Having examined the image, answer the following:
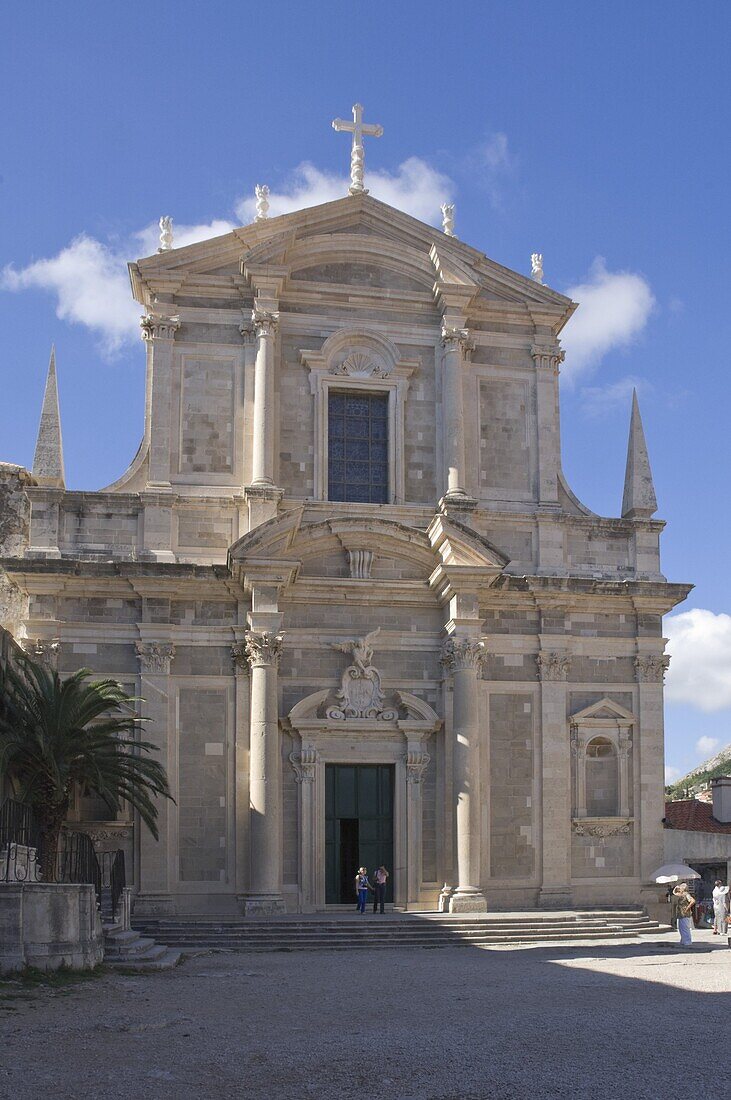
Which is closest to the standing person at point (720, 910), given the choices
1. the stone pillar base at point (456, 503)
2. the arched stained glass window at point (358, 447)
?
the stone pillar base at point (456, 503)

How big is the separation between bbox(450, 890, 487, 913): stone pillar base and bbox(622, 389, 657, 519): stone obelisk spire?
8.23 meters

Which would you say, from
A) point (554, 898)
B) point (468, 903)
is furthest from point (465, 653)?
point (554, 898)

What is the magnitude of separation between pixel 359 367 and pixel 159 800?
9.20m

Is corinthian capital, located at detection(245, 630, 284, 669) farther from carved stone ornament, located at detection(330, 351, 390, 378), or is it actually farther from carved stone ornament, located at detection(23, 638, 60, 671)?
carved stone ornament, located at detection(330, 351, 390, 378)

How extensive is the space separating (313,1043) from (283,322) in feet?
57.3

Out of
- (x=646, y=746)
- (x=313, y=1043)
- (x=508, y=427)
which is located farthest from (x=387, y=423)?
(x=313, y=1043)

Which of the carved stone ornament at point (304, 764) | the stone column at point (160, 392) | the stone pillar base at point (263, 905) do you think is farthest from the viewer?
the stone column at point (160, 392)

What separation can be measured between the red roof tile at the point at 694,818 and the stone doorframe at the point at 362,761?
347 inches

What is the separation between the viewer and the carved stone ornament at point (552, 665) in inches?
1022

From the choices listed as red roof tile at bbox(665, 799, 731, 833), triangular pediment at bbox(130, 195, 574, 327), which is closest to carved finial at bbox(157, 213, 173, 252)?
triangular pediment at bbox(130, 195, 574, 327)

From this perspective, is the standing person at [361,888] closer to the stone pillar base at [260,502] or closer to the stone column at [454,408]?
the stone pillar base at [260,502]

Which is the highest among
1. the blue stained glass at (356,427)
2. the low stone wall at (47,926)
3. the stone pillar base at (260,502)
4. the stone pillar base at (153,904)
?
the blue stained glass at (356,427)

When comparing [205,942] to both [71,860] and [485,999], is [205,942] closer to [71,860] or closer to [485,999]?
[71,860]

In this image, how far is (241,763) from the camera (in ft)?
80.7
